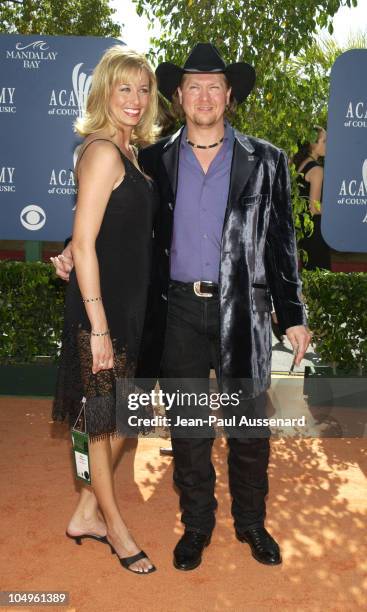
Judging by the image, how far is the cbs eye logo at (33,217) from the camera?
5980 mm

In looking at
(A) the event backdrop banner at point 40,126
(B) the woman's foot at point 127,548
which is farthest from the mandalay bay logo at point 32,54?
(B) the woman's foot at point 127,548

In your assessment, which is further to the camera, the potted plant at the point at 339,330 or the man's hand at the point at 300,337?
the potted plant at the point at 339,330

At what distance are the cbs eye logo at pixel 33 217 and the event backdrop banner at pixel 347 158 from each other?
7.60ft

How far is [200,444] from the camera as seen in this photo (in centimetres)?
329

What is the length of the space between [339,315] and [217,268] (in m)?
2.67

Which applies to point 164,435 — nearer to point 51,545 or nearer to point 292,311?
point 51,545

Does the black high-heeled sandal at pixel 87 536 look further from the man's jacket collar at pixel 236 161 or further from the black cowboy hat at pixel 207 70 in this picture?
the black cowboy hat at pixel 207 70

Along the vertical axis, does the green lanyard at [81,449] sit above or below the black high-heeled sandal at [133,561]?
above

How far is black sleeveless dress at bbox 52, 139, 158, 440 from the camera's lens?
2.96 metres

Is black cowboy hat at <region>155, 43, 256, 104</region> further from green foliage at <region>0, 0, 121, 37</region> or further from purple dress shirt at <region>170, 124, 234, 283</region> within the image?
green foliage at <region>0, 0, 121, 37</region>

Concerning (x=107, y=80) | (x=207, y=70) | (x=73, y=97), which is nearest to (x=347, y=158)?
(x=73, y=97)

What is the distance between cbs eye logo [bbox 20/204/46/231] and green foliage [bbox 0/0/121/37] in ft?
38.7

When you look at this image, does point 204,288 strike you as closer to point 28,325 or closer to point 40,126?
point 28,325

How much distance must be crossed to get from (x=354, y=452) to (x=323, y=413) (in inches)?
30.7
